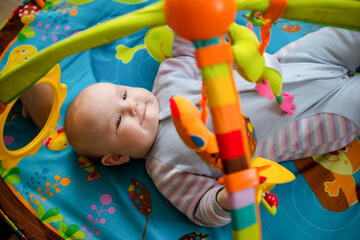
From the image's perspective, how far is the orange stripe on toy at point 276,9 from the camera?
1.41ft

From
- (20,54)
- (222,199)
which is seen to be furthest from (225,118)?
(20,54)

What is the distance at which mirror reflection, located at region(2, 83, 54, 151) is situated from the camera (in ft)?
2.78

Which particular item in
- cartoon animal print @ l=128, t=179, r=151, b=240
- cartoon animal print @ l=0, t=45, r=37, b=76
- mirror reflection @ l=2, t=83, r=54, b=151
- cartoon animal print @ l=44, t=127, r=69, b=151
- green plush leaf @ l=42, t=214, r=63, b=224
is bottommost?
cartoon animal print @ l=128, t=179, r=151, b=240

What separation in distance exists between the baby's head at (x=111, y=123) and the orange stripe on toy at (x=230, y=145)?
1.40 ft

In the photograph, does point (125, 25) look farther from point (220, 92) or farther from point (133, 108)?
point (133, 108)

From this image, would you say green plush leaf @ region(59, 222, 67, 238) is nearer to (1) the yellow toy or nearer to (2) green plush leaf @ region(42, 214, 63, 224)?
(2) green plush leaf @ region(42, 214, 63, 224)

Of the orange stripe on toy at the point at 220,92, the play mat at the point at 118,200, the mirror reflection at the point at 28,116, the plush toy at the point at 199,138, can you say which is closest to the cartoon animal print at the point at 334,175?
the play mat at the point at 118,200

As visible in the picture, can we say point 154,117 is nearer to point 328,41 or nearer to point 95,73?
point 95,73

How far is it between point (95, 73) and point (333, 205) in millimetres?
794

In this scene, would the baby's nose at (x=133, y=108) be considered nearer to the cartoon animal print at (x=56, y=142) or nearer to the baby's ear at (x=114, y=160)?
the baby's ear at (x=114, y=160)

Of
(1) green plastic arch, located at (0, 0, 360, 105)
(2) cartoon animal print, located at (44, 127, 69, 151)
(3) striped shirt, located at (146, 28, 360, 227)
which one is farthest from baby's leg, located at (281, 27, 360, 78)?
(2) cartoon animal print, located at (44, 127, 69, 151)

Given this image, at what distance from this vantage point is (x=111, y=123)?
73 centimetres

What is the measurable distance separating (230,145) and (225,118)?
3 centimetres

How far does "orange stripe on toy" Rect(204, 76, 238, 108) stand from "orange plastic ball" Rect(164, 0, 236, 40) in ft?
0.17
